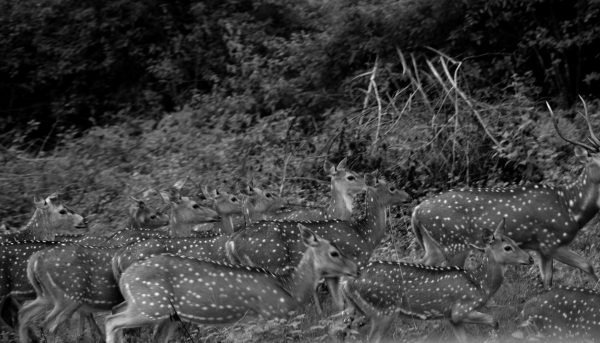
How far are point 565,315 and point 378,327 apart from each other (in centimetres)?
148

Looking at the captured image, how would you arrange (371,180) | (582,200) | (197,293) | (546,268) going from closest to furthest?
(197,293) → (546,268) → (582,200) → (371,180)

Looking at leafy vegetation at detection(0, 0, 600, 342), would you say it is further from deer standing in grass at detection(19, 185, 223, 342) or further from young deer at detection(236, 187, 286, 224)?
deer standing in grass at detection(19, 185, 223, 342)

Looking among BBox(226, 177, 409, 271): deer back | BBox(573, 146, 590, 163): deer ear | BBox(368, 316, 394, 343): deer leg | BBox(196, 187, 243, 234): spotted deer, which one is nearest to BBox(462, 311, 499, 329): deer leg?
BBox(368, 316, 394, 343): deer leg

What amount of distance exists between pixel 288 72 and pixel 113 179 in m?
3.78

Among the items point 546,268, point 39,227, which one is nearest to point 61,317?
point 39,227

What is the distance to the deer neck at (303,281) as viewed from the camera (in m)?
8.88

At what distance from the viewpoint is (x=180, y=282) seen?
837cm

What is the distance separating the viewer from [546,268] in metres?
10.1

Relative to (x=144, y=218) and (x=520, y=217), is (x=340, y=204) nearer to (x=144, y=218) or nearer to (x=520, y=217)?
(x=520, y=217)

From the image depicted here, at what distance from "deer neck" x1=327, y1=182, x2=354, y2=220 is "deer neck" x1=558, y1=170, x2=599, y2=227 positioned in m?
2.47

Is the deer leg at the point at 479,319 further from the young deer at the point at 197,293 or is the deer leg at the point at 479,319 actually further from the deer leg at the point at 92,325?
the deer leg at the point at 92,325

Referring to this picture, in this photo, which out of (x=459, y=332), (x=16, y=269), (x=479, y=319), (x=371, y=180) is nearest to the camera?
(x=479, y=319)

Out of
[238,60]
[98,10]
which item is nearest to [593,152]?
[238,60]

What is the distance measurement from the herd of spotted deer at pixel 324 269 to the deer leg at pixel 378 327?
10 mm
